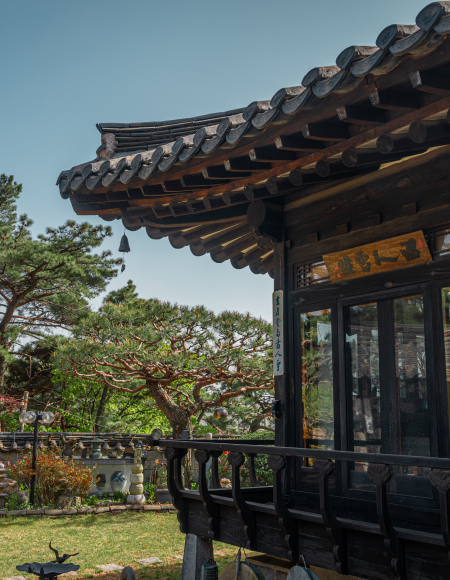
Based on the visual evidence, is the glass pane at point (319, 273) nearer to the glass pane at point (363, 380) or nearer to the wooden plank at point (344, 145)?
the glass pane at point (363, 380)

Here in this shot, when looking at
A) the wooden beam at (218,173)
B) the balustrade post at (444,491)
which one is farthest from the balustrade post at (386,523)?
the wooden beam at (218,173)

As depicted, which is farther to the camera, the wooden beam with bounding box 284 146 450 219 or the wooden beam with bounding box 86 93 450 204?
the wooden beam with bounding box 284 146 450 219

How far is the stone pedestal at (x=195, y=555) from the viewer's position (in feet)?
15.1

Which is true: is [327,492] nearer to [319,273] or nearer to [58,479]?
[319,273]

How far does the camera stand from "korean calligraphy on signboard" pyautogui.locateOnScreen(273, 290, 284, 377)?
4895 millimetres

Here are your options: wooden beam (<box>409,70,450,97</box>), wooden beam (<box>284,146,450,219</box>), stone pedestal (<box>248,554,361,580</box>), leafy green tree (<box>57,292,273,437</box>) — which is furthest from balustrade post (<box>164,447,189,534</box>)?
leafy green tree (<box>57,292,273,437</box>)

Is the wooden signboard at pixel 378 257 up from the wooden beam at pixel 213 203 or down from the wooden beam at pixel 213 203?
down

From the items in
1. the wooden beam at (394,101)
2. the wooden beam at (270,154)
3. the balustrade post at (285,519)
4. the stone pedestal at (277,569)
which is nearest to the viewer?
the wooden beam at (394,101)

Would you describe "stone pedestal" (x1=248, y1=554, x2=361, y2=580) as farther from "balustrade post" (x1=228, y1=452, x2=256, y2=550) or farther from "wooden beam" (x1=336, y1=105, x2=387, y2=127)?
"wooden beam" (x1=336, y1=105, x2=387, y2=127)

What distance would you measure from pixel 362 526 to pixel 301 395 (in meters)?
1.65

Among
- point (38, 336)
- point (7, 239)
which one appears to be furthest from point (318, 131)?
point (38, 336)

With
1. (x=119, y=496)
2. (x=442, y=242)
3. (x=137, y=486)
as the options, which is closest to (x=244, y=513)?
(x=442, y=242)

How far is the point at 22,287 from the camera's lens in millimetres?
22078

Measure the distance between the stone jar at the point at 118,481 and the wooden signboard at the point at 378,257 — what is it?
41.3 ft
